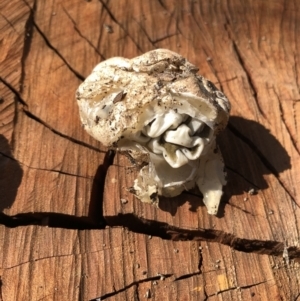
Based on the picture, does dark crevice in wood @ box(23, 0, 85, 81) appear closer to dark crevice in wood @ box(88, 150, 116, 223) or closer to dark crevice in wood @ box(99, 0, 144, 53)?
dark crevice in wood @ box(99, 0, 144, 53)

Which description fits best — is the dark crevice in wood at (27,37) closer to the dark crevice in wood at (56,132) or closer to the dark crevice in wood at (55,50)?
the dark crevice in wood at (55,50)

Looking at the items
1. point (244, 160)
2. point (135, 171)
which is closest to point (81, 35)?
point (135, 171)

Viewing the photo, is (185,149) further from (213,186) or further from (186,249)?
(186,249)

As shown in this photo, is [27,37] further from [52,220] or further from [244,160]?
[244,160]

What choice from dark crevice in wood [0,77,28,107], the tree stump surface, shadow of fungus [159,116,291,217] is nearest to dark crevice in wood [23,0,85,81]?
the tree stump surface

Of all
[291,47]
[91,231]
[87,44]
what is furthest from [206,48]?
[91,231]

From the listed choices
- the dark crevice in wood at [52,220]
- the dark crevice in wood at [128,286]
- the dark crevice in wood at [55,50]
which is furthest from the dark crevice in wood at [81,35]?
the dark crevice in wood at [128,286]
